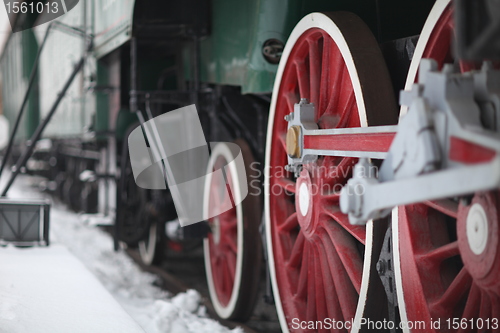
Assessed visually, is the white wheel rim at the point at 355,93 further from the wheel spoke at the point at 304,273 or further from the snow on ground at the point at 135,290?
the snow on ground at the point at 135,290

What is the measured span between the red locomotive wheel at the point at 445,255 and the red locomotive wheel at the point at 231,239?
1649mm

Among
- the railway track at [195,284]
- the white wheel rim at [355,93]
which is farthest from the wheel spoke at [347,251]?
the railway track at [195,284]

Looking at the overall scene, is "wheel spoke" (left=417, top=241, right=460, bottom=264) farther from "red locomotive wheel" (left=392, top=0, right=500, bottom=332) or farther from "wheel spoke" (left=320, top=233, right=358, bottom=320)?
"wheel spoke" (left=320, top=233, right=358, bottom=320)

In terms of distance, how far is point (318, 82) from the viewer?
247 centimetres

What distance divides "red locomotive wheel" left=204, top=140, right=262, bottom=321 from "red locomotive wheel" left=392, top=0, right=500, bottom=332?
1.65 metres

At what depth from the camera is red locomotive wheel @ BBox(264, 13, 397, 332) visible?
2006 millimetres

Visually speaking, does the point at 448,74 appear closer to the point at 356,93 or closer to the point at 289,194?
the point at 356,93

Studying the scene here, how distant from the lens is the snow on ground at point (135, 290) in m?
3.26

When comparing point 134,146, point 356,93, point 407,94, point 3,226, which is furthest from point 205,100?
point 407,94

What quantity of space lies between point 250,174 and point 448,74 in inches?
83.8

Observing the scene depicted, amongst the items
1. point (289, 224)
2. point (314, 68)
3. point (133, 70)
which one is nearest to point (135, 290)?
point (133, 70)

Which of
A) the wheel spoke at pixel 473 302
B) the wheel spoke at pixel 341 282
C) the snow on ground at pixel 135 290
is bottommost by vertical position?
the snow on ground at pixel 135 290

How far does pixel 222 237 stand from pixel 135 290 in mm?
931

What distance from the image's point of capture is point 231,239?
3723 millimetres
